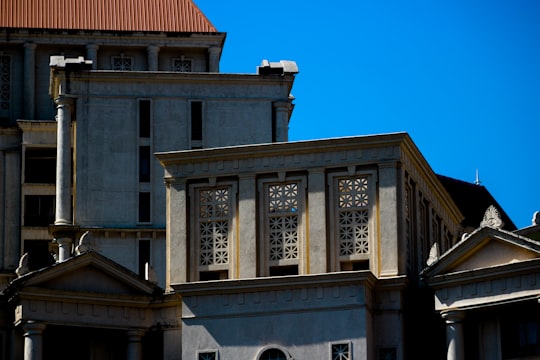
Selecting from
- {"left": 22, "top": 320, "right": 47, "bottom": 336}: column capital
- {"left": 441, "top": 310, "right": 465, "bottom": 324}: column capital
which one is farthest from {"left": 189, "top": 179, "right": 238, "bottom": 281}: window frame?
{"left": 441, "top": 310, "right": 465, "bottom": 324}: column capital

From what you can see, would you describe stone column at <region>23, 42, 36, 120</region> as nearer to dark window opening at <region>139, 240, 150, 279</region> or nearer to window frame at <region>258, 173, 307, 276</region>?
dark window opening at <region>139, 240, 150, 279</region>

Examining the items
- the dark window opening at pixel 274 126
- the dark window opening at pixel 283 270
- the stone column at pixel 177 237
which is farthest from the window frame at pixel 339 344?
the dark window opening at pixel 274 126

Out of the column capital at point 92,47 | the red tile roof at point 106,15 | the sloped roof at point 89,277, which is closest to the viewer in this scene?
the sloped roof at point 89,277

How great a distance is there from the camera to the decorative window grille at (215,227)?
73188mm

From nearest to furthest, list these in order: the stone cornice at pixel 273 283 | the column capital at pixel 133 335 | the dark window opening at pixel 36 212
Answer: the stone cornice at pixel 273 283
the column capital at pixel 133 335
the dark window opening at pixel 36 212

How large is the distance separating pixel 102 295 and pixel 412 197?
12.8 m

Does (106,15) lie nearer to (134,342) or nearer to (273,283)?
(134,342)

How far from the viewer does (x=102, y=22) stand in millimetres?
112500

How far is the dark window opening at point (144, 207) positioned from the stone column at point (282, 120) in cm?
720

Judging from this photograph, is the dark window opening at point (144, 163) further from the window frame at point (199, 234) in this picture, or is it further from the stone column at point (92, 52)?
the window frame at point (199, 234)

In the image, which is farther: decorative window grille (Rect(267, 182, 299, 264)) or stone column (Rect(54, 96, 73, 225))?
stone column (Rect(54, 96, 73, 225))

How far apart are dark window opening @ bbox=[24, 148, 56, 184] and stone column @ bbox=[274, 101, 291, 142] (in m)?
16.7

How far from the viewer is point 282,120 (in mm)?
95250

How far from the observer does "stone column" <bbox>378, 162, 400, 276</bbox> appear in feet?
234
